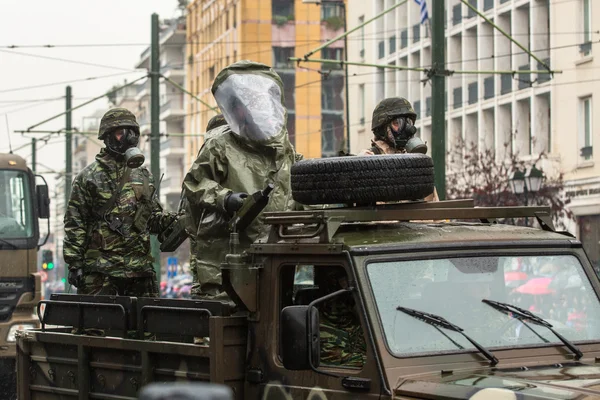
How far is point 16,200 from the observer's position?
16766 mm

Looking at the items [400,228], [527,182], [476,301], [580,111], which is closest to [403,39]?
[580,111]

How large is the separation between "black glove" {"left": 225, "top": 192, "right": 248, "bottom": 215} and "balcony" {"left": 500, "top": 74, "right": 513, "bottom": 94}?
34.5 meters

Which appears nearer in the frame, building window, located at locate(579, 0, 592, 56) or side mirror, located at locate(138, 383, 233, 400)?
side mirror, located at locate(138, 383, 233, 400)

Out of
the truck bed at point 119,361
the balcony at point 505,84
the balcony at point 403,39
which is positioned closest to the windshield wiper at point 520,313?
the truck bed at point 119,361

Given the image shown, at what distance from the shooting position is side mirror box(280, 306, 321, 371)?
18.1 feet

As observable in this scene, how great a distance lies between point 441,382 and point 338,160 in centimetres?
127

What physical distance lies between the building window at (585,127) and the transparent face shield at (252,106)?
2794 centimetres

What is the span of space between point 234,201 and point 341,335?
1795mm

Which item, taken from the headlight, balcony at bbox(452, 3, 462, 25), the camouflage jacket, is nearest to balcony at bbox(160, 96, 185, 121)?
balcony at bbox(452, 3, 462, 25)

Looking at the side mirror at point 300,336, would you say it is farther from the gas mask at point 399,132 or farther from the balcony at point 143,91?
the balcony at point 143,91

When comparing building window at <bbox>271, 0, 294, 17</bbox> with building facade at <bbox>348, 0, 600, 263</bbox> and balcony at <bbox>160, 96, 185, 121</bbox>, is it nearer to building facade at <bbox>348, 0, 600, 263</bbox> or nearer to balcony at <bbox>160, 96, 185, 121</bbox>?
balcony at <bbox>160, 96, 185, 121</bbox>

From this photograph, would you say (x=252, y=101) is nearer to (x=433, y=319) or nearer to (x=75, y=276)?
(x=75, y=276)

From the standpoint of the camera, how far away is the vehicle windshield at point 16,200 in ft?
54.3

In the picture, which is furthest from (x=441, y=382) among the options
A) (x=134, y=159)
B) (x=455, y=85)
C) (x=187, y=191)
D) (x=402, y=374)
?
(x=455, y=85)
